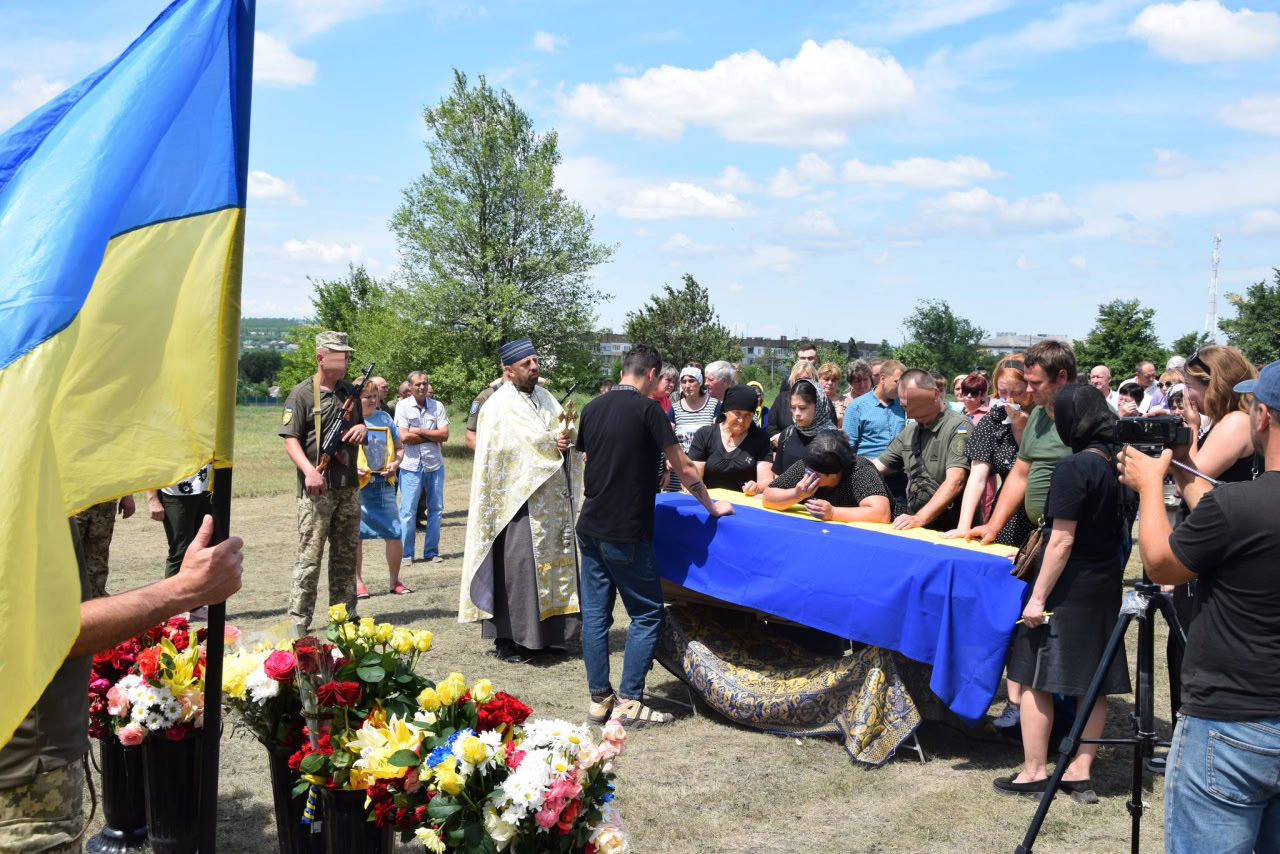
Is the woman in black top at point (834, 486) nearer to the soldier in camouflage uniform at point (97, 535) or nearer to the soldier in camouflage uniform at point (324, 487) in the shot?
the soldier in camouflage uniform at point (324, 487)

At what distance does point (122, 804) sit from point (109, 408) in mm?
2512

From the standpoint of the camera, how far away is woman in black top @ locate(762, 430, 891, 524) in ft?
18.2

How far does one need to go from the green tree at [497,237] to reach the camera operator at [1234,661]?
31913mm

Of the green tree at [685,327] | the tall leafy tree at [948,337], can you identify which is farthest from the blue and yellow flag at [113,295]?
the tall leafy tree at [948,337]

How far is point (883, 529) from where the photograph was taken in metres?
5.33

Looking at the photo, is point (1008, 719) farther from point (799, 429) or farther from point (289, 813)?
point (289, 813)

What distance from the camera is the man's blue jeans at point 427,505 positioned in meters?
10.4

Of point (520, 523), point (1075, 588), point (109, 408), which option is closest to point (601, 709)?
point (520, 523)

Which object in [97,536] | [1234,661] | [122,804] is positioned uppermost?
[1234,661]

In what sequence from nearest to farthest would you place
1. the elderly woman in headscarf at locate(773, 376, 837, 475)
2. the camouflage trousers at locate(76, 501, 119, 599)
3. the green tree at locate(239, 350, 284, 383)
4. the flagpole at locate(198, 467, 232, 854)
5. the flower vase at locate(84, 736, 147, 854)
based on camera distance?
the flagpole at locate(198, 467, 232, 854), the flower vase at locate(84, 736, 147, 854), the camouflage trousers at locate(76, 501, 119, 599), the elderly woman in headscarf at locate(773, 376, 837, 475), the green tree at locate(239, 350, 284, 383)

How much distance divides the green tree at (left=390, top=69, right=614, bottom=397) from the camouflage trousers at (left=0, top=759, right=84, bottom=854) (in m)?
32.1

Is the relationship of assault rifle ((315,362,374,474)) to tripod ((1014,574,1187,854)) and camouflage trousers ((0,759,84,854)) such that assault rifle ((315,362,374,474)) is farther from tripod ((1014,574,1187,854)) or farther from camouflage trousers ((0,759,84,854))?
tripod ((1014,574,1187,854))

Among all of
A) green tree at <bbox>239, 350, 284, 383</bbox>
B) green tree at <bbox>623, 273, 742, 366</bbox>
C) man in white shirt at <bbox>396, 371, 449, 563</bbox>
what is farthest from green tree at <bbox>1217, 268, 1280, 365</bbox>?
green tree at <bbox>239, 350, 284, 383</bbox>

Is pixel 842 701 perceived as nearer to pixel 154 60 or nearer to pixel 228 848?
pixel 228 848
